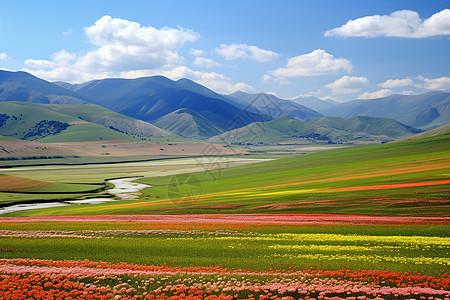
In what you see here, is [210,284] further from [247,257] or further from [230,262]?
[247,257]

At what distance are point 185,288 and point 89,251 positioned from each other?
12.0 metres

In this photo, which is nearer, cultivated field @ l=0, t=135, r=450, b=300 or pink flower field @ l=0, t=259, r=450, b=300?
pink flower field @ l=0, t=259, r=450, b=300

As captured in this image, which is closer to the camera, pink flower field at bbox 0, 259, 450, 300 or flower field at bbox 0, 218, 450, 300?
pink flower field at bbox 0, 259, 450, 300

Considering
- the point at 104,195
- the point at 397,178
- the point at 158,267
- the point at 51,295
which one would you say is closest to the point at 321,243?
the point at 158,267

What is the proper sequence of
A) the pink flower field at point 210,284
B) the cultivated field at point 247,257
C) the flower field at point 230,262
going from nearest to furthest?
the pink flower field at point 210,284 < the flower field at point 230,262 < the cultivated field at point 247,257

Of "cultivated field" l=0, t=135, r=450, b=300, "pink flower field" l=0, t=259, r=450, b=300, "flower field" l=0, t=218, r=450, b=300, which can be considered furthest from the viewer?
"cultivated field" l=0, t=135, r=450, b=300

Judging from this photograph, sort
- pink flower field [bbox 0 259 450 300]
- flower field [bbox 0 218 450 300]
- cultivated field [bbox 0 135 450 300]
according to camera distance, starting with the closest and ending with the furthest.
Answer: pink flower field [bbox 0 259 450 300]
flower field [bbox 0 218 450 300]
cultivated field [bbox 0 135 450 300]

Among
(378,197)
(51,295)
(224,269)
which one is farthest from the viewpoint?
(378,197)

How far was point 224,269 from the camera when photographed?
18.2 metres

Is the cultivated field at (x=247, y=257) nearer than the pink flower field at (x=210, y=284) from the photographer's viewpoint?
No

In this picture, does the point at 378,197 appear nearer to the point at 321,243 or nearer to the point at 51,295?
the point at 321,243

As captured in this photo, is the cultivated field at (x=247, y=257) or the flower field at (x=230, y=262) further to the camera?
the cultivated field at (x=247, y=257)

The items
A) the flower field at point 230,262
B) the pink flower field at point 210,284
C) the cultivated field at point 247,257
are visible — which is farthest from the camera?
the cultivated field at point 247,257

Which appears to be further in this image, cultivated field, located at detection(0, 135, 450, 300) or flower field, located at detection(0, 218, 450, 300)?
cultivated field, located at detection(0, 135, 450, 300)
